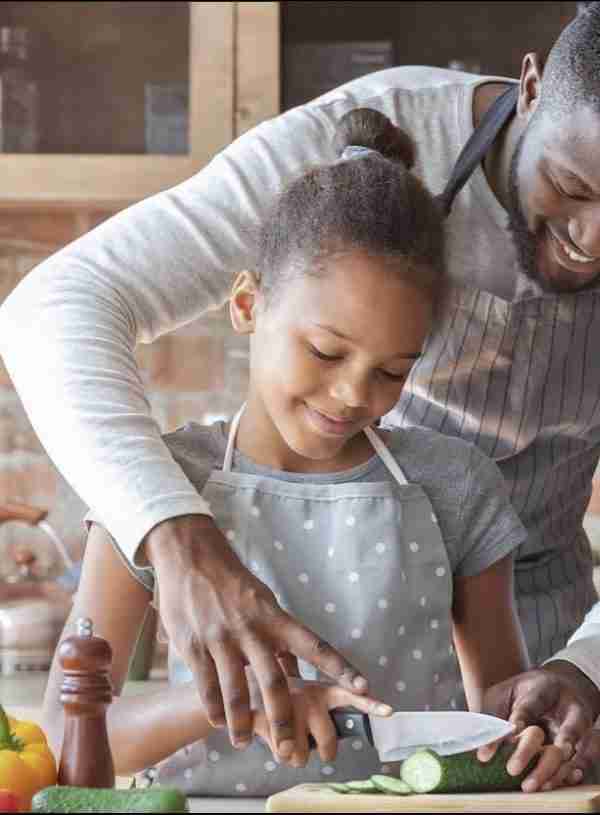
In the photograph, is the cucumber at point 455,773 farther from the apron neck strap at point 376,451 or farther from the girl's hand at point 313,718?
the apron neck strap at point 376,451

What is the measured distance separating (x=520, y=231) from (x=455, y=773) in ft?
2.04

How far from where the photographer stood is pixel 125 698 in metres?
1.14

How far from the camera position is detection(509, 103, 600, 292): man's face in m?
1.29

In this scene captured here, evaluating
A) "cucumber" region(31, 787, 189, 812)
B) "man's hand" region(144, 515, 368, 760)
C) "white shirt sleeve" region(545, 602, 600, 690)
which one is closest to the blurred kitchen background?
"white shirt sleeve" region(545, 602, 600, 690)

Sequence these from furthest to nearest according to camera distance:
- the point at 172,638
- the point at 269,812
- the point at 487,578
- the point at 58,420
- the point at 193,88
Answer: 1. the point at 193,88
2. the point at 487,578
3. the point at 58,420
4. the point at 172,638
5. the point at 269,812

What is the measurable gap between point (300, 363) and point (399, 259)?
12cm

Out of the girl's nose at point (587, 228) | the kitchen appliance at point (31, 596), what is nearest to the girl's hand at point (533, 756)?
the girl's nose at point (587, 228)

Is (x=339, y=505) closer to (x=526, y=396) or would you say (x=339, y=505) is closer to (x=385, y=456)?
(x=385, y=456)

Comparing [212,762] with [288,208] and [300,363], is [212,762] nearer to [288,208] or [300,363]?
[300,363]

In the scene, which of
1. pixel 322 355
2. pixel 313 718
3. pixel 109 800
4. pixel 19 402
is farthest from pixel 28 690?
pixel 109 800

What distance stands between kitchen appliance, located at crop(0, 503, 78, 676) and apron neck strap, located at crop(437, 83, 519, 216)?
140 centimetres

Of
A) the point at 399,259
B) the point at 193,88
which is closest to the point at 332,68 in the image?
the point at 193,88

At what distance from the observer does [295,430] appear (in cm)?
119

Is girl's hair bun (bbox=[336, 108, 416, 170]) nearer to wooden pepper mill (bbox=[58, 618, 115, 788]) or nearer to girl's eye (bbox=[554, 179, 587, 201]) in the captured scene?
girl's eye (bbox=[554, 179, 587, 201])
